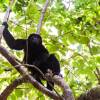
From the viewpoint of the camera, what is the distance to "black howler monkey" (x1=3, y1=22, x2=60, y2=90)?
586cm

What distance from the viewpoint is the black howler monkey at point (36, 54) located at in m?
Result: 5.86

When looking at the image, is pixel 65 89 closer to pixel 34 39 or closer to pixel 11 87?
pixel 11 87

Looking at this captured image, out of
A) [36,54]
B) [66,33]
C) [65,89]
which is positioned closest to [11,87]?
[65,89]

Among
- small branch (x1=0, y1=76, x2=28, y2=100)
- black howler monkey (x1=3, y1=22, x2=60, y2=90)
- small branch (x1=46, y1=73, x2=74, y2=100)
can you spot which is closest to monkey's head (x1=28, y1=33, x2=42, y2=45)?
black howler monkey (x1=3, y1=22, x2=60, y2=90)

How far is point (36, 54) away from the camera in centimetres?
677

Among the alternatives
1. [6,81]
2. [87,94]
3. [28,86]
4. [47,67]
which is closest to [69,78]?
[47,67]

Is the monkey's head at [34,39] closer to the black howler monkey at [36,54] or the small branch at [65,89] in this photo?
the black howler monkey at [36,54]

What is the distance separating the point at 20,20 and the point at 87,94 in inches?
83.8

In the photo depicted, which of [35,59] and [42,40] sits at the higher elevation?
[42,40]

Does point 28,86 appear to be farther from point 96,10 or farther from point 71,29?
point 96,10

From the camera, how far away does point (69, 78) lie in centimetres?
620

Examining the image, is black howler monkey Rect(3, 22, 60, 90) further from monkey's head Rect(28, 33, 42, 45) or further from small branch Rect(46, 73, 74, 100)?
small branch Rect(46, 73, 74, 100)

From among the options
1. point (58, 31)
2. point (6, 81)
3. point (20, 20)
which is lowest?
point (6, 81)

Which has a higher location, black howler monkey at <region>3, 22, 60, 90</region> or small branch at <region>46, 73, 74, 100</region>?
small branch at <region>46, 73, 74, 100</region>
